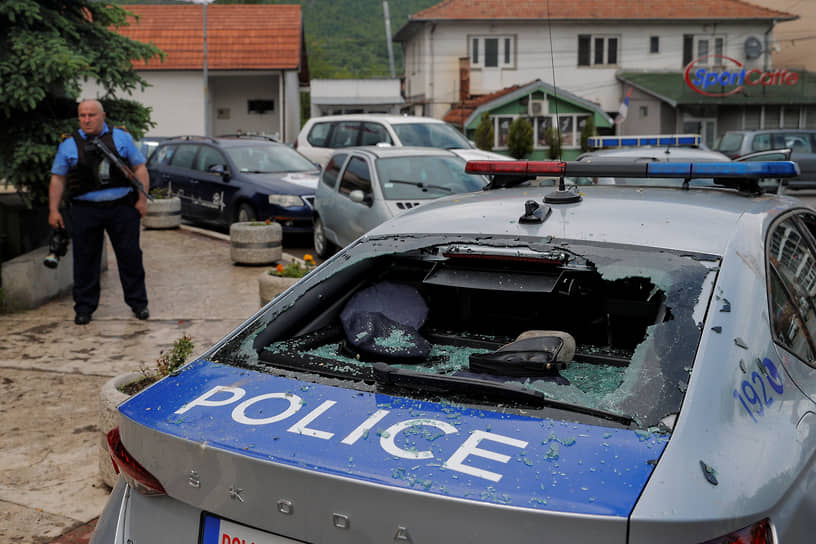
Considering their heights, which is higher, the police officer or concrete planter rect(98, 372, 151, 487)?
the police officer

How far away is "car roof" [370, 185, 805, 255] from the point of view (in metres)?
2.59

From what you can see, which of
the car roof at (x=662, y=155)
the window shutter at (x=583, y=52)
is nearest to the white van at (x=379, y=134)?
the car roof at (x=662, y=155)

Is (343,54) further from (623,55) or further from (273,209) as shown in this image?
(273,209)

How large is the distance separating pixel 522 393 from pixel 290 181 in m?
11.2

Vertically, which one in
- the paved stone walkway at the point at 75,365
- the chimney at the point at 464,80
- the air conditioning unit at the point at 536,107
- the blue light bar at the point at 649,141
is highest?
the chimney at the point at 464,80

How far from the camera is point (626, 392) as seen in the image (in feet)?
6.89

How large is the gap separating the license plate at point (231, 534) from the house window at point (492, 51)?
3916 cm

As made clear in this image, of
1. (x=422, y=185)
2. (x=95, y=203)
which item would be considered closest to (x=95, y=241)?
(x=95, y=203)

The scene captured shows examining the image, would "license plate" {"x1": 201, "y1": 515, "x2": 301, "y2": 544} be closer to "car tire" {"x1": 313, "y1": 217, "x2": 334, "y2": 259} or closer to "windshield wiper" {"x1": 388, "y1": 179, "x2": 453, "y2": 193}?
"windshield wiper" {"x1": 388, "y1": 179, "x2": 453, "y2": 193}

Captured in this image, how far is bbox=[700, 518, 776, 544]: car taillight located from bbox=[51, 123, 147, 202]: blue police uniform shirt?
6.28m

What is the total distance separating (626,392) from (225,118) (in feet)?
115

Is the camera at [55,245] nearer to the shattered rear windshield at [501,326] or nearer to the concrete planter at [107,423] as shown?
the concrete planter at [107,423]

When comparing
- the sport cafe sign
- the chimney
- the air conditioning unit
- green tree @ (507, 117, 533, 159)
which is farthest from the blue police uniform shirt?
the sport cafe sign

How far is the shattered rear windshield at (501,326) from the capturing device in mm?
2125
